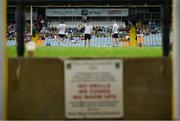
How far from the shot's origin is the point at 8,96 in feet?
26.7

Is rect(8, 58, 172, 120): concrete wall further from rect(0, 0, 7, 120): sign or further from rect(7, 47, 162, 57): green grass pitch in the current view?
rect(7, 47, 162, 57): green grass pitch

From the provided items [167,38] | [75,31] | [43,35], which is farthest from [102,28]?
[167,38]

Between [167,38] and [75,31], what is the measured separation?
3245cm

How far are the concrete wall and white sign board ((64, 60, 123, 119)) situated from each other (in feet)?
0.43

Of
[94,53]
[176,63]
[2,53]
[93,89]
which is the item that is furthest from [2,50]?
[176,63]

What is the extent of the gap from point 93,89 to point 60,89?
569mm

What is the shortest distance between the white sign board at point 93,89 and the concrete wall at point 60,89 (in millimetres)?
131

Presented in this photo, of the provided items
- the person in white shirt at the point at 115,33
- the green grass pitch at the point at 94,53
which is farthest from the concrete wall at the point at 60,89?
the person in white shirt at the point at 115,33

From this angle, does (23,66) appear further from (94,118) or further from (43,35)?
(43,35)

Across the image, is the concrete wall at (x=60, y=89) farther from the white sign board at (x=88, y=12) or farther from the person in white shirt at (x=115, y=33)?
the white sign board at (x=88, y=12)

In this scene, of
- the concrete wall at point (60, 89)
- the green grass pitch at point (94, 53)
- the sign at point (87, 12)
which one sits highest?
the sign at point (87, 12)

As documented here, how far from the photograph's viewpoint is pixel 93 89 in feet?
26.2

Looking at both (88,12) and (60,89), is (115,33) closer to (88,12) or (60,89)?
(88,12)

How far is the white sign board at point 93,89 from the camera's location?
7.96 metres
